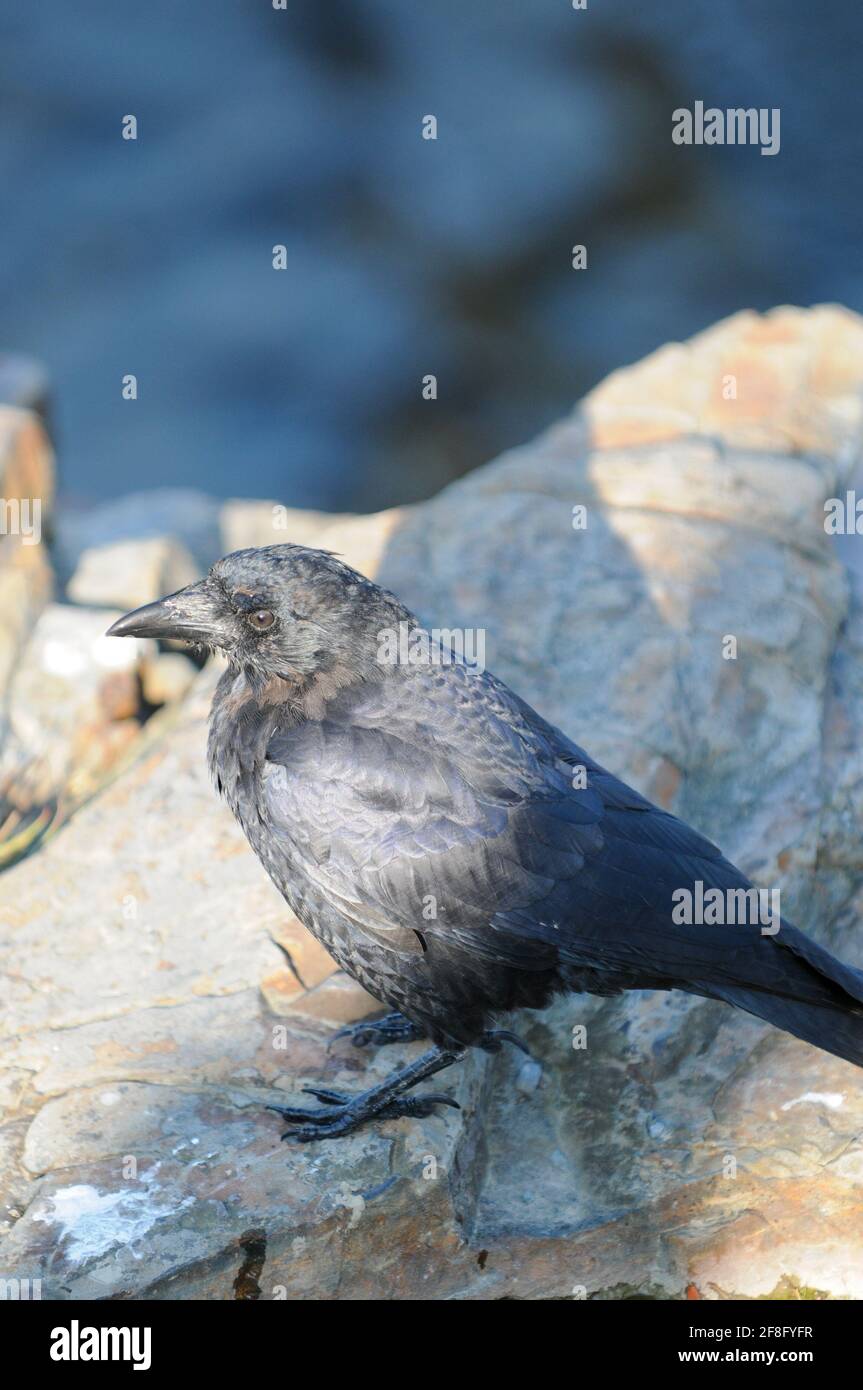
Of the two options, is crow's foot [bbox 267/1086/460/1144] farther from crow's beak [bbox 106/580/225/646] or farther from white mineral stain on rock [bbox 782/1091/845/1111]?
crow's beak [bbox 106/580/225/646]

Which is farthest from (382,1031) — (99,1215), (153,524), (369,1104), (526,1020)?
(153,524)

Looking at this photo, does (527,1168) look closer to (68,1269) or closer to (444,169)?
(68,1269)

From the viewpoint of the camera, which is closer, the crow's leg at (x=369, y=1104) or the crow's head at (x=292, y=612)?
the crow's leg at (x=369, y=1104)

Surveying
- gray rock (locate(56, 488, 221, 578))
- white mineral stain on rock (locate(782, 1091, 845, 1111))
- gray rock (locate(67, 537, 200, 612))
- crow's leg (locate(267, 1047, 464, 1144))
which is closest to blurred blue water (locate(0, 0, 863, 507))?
gray rock (locate(56, 488, 221, 578))

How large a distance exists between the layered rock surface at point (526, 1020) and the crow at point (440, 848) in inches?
11.9

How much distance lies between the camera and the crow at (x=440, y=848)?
3936mm

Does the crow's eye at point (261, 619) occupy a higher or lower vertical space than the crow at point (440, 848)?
higher

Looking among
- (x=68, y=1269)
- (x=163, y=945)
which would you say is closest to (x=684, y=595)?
(x=163, y=945)

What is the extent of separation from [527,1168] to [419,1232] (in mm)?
466

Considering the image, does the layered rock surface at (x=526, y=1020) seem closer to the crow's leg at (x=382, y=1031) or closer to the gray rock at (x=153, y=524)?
the crow's leg at (x=382, y=1031)

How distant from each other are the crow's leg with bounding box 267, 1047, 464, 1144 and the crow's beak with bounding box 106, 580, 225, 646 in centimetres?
141

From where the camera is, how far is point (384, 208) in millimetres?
12117

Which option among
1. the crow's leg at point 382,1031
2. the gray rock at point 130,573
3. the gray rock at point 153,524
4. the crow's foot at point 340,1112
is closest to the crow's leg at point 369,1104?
A: the crow's foot at point 340,1112

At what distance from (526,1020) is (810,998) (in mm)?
1054
